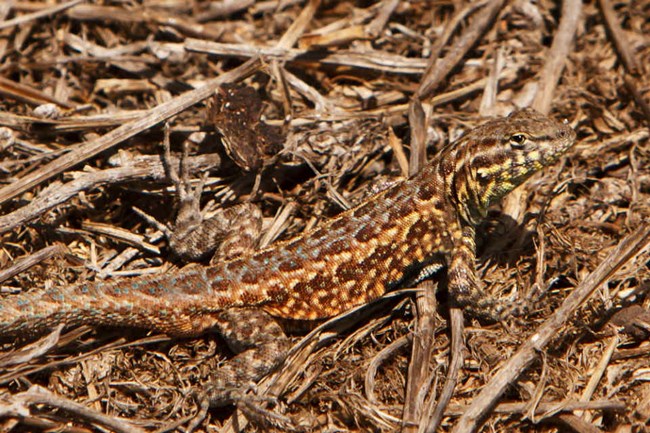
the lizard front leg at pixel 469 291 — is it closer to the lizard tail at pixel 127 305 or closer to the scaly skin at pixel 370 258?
the scaly skin at pixel 370 258

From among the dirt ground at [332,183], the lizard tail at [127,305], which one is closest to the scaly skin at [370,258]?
the lizard tail at [127,305]

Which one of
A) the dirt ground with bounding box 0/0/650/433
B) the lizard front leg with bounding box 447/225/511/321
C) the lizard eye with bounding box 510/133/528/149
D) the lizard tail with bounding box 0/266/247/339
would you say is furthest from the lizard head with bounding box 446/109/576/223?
the lizard tail with bounding box 0/266/247/339

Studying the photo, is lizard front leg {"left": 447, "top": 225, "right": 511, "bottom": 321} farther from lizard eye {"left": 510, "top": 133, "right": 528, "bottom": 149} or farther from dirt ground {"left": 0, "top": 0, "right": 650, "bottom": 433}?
lizard eye {"left": 510, "top": 133, "right": 528, "bottom": 149}

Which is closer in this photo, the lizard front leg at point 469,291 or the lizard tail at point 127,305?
the lizard tail at point 127,305

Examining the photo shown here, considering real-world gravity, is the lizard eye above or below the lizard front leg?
above

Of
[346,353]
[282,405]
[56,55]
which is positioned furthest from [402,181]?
[56,55]

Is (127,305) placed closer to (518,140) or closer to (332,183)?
(332,183)

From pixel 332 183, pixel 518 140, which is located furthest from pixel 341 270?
pixel 518 140
